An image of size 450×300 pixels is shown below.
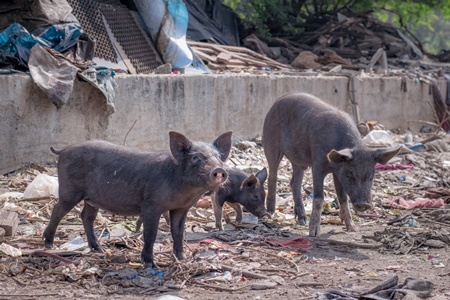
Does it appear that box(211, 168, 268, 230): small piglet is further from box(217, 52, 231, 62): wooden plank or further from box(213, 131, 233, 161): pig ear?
box(217, 52, 231, 62): wooden plank

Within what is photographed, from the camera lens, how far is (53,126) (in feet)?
35.0

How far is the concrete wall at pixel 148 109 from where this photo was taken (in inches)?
401

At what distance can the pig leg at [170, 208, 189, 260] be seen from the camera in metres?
6.57

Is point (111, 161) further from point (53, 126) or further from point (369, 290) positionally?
point (53, 126)

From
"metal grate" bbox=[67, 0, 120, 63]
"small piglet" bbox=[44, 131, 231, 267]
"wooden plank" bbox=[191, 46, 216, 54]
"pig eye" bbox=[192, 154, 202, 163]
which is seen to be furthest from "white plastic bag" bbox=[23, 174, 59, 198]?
"wooden plank" bbox=[191, 46, 216, 54]

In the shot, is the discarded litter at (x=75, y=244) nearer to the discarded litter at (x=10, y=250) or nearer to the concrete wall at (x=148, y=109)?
the discarded litter at (x=10, y=250)

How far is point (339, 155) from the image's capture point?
25.8ft

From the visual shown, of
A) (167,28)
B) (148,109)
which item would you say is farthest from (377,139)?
(148,109)

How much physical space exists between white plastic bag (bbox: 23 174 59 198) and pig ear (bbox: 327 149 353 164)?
132 inches

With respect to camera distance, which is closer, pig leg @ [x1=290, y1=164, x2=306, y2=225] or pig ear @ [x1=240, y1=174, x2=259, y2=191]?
pig ear @ [x1=240, y1=174, x2=259, y2=191]

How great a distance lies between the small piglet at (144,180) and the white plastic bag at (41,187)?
6.99 feet

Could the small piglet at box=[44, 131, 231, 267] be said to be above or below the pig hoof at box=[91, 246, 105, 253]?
above

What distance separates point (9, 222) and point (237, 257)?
7.49 feet

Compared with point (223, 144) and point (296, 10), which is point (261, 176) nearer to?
point (223, 144)
